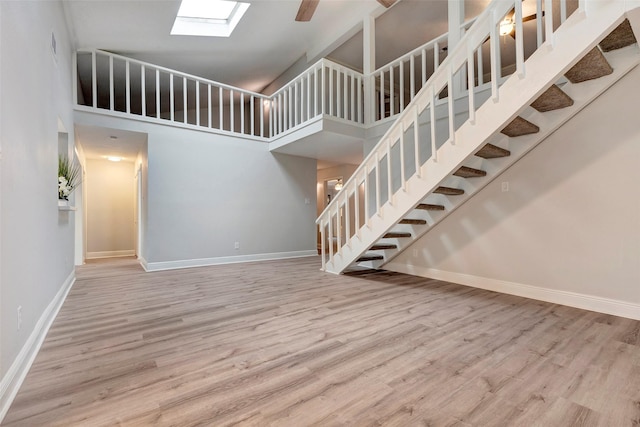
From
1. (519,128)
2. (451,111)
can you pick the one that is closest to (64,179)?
(451,111)

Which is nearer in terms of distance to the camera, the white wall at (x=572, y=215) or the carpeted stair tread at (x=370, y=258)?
the white wall at (x=572, y=215)

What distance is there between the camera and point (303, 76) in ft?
16.3

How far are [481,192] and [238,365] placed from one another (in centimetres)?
317

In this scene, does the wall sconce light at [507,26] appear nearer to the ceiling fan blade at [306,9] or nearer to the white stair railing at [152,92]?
the ceiling fan blade at [306,9]

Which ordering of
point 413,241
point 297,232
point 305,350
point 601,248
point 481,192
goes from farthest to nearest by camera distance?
1. point 297,232
2. point 413,241
3. point 481,192
4. point 601,248
5. point 305,350

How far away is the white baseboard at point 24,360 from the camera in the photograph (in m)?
1.36

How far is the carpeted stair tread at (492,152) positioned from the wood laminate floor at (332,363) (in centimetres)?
151

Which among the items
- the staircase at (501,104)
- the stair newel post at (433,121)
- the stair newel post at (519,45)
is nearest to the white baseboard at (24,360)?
the staircase at (501,104)

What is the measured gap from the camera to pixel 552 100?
2.62 metres

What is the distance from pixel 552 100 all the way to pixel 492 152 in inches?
24.9

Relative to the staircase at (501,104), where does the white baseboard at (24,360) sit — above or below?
below


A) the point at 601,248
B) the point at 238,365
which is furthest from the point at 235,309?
the point at 601,248

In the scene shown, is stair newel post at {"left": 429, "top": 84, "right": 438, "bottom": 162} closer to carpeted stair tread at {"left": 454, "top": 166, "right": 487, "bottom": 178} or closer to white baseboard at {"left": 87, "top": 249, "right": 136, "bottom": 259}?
carpeted stair tread at {"left": 454, "top": 166, "right": 487, "bottom": 178}

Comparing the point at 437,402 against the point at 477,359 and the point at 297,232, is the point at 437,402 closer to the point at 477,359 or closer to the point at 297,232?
the point at 477,359
